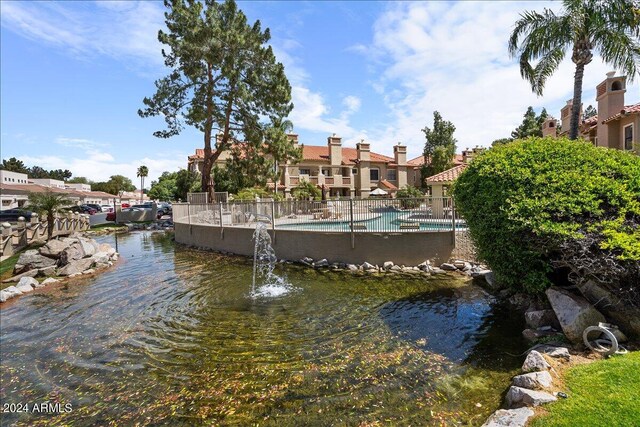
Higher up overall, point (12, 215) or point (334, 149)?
point (334, 149)

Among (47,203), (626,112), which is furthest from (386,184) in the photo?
(47,203)

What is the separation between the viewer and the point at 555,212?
6211 mm

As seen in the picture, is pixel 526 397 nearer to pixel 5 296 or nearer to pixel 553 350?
pixel 553 350

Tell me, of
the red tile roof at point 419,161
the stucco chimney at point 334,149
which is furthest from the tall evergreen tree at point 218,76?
the red tile roof at point 419,161

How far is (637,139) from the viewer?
1755 centimetres

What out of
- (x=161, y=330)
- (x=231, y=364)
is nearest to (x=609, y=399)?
(x=231, y=364)

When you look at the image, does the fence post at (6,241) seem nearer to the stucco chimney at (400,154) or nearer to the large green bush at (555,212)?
the large green bush at (555,212)

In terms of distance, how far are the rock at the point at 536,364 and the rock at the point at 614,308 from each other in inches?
68.3

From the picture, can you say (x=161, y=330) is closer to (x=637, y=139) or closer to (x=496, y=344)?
(x=496, y=344)

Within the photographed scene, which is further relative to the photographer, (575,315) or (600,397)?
(575,315)

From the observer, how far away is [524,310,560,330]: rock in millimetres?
6520

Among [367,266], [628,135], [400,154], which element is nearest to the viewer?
[367,266]

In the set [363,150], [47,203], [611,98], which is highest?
[363,150]

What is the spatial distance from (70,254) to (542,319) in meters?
17.1
